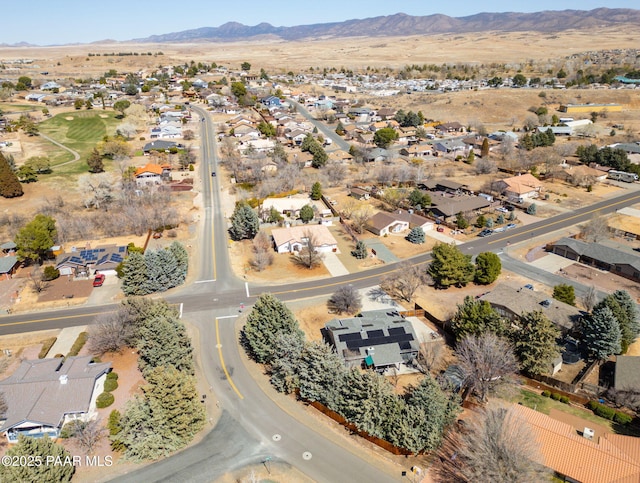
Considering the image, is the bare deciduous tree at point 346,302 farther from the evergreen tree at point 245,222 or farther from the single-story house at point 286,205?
the single-story house at point 286,205

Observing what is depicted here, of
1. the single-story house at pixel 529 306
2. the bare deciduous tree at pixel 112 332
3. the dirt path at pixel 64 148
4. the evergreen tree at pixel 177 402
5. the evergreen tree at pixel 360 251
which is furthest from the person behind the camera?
the dirt path at pixel 64 148

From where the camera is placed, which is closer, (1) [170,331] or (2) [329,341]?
(1) [170,331]

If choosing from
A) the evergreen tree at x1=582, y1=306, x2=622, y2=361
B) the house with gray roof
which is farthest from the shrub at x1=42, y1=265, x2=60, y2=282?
the house with gray roof

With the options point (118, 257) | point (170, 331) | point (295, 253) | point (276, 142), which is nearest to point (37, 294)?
point (118, 257)

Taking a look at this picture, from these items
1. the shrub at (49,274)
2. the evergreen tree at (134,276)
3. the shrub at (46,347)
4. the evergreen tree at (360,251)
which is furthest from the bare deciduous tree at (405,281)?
the shrub at (49,274)

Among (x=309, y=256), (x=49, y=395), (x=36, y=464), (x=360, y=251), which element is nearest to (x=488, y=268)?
(x=360, y=251)

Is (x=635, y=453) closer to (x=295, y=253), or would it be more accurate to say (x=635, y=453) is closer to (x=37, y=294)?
(x=295, y=253)

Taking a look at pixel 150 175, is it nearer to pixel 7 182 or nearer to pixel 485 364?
pixel 7 182
